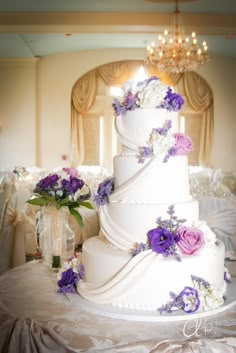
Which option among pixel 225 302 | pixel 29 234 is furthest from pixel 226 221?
pixel 225 302

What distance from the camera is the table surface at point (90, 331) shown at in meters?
1.63

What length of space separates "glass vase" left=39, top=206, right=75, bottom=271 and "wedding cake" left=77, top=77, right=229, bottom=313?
432 mm

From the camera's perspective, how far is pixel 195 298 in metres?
1.99

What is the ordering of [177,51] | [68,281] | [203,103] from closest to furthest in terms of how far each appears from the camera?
[68,281] < [177,51] < [203,103]

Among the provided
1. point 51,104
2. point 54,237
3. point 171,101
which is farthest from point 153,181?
point 51,104

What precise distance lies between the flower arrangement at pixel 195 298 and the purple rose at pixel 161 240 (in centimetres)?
18

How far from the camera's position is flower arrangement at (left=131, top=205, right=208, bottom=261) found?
201cm

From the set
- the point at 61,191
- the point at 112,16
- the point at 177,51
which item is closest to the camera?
the point at 61,191

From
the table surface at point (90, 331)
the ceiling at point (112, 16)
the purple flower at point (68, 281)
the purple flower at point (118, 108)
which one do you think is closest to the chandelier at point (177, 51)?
the ceiling at point (112, 16)

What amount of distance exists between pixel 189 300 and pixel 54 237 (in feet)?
3.51

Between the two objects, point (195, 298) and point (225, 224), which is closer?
point (195, 298)

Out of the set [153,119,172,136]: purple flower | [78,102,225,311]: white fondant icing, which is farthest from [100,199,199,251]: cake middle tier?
[153,119,172,136]: purple flower
